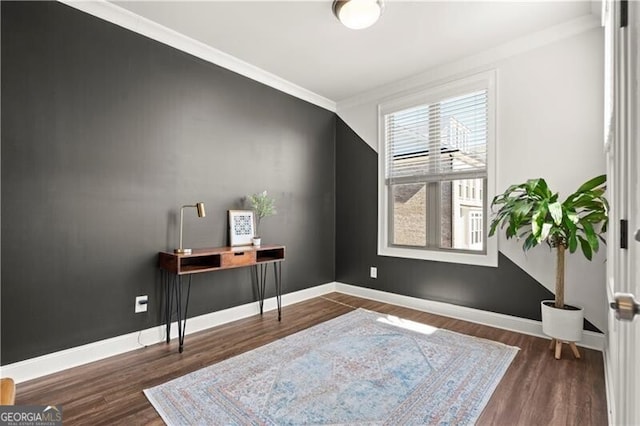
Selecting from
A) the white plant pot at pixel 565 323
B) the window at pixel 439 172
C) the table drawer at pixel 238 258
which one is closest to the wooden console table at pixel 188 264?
the table drawer at pixel 238 258

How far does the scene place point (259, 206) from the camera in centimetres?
338

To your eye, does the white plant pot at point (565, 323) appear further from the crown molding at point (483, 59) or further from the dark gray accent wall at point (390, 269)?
the crown molding at point (483, 59)

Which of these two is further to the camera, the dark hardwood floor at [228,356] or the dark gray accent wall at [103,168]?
the dark gray accent wall at [103,168]

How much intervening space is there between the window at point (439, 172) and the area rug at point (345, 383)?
110 centimetres

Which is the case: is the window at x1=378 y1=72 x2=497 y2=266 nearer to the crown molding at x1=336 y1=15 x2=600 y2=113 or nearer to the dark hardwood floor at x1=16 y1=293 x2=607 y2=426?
the crown molding at x1=336 y1=15 x2=600 y2=113

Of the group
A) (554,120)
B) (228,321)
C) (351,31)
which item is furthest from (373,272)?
(351,31)

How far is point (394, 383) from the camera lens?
2041mm

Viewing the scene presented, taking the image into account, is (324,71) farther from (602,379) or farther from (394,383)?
(602,379)

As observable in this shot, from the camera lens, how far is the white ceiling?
97.1 inches

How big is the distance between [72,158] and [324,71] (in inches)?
99.0

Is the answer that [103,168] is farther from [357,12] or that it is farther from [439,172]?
[439,172]

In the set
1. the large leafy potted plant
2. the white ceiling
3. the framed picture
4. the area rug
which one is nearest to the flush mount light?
the white ceiling

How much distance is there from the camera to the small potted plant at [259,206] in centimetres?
337

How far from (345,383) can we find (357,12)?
103 inches
